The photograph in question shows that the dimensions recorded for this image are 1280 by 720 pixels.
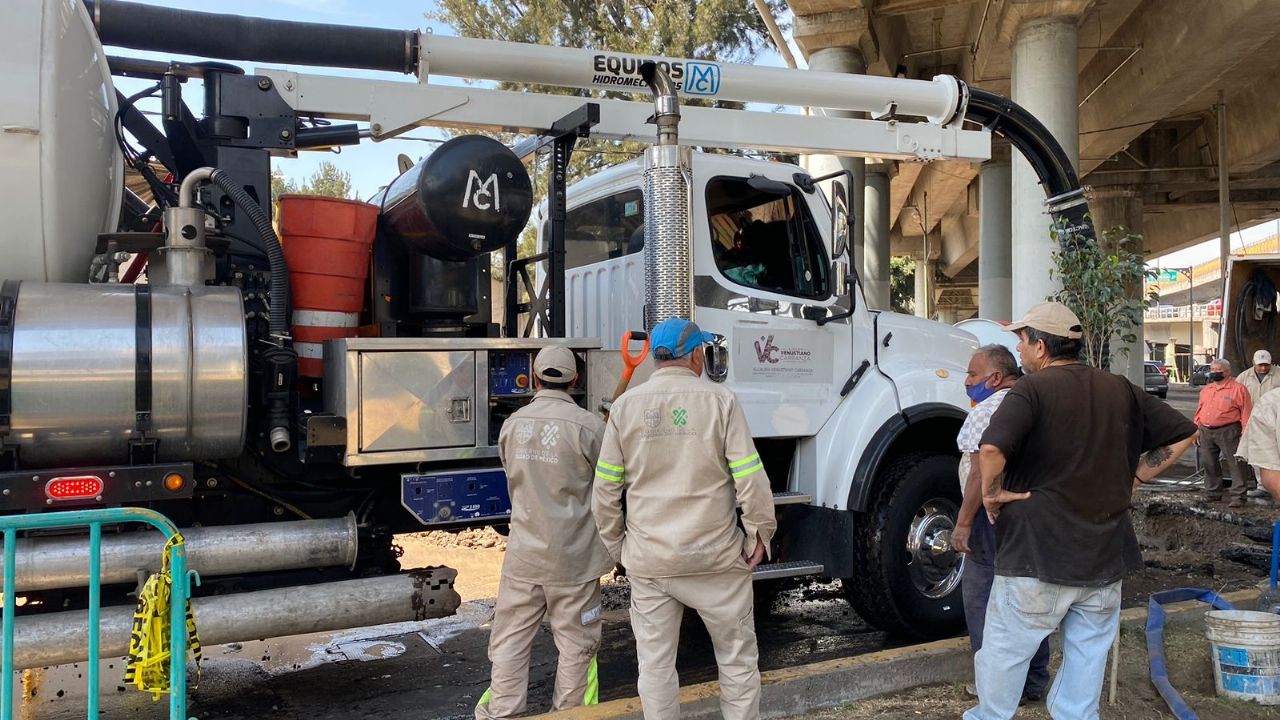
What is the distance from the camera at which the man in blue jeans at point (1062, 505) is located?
3508mm

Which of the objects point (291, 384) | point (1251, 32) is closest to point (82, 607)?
point (291, 384)

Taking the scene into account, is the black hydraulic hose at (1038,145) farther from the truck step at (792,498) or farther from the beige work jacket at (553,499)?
the beige work jacket at (553,499)

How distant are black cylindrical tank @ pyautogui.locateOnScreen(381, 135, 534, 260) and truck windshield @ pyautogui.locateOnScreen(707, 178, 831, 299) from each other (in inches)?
50.0

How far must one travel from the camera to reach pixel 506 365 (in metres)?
4.44

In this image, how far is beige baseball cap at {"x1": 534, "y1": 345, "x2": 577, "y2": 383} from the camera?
399 cm

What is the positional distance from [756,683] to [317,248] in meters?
2.67

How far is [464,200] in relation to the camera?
428cm

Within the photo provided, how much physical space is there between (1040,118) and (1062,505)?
376 inches

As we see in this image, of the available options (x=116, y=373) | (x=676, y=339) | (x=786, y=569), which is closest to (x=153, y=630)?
(x=116, y=373)

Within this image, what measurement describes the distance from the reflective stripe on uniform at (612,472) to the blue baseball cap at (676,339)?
1.45 ft

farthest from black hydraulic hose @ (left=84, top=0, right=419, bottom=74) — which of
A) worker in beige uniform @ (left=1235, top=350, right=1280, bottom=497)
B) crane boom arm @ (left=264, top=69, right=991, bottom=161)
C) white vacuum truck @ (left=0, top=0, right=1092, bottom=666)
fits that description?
worker in beige uniform @ (left=1235, top=350, right=1280, bottom=497)

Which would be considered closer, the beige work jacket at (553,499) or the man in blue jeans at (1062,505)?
the man in blue jeans at (1062,505)

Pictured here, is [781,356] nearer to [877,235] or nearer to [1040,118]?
[1040,118]

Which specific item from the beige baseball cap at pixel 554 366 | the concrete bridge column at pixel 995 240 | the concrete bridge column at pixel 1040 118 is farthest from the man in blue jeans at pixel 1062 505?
the concrete bridge column at pixel 995 240
